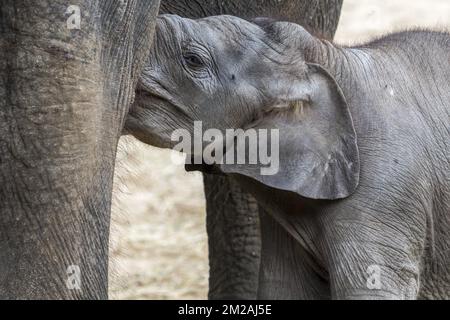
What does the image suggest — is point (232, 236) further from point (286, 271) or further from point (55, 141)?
point (55, 141)

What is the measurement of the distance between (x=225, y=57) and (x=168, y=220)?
357 cm

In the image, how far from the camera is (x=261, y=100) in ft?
11.7

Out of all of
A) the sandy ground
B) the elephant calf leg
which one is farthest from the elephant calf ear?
the sandy ground

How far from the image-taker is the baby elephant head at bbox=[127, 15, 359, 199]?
3508 millimetres

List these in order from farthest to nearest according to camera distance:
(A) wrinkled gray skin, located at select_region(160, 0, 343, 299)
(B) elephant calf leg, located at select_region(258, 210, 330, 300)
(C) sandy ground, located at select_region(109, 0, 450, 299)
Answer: (C) sandy ground, located at select_region(109, 0, 450, 299), (A) wrinkled gray skin, located at select_region(160, 0, 343, 299), (B) elephant calf leg, located at select_region(258, 210, 330, 300)

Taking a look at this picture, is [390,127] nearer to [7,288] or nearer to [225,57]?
[225,57]

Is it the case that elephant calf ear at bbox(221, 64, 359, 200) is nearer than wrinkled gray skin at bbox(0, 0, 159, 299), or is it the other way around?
wrinkled gray skin at bbox(0, 0, 159, 299)

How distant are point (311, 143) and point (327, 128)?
63 mm

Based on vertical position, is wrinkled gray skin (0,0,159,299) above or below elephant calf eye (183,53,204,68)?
below

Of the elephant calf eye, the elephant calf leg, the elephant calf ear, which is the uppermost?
the elephant calf eye

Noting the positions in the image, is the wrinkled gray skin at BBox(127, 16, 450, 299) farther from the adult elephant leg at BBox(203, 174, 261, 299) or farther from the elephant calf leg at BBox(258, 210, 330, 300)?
the adult elephant leg at BBox(203, 174, 261, 299)

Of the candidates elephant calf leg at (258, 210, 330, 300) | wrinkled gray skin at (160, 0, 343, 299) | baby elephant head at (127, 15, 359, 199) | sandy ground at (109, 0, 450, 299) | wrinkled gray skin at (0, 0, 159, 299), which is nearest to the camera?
wrinkled gray skin at (0, 0, 159, 299)

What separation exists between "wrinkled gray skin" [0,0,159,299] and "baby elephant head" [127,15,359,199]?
37 cm
